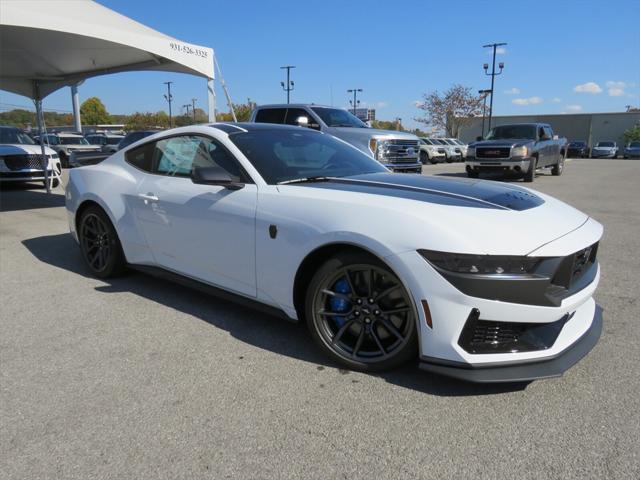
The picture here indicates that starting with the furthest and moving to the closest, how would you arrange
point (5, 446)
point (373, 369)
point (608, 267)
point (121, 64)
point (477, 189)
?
point (121, 64)
point (608, 267)
point (477, 189)
point (373, 369)
point (5, 446)

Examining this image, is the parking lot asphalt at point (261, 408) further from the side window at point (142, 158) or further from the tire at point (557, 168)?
the tire at point (557, 168)

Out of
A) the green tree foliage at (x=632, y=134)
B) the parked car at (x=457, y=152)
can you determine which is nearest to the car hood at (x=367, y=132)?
the parked car at (x=457, y=152)

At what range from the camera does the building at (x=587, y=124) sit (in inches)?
2318

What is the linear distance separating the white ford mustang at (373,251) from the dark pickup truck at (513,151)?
11907mm

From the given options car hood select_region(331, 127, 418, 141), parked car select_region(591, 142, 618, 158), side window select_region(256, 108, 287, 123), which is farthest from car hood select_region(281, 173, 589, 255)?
parked car select_region(591, 142, 618, 158)

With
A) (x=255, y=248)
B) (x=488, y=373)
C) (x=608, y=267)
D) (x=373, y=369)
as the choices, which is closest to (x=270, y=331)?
(x=255, y=248)

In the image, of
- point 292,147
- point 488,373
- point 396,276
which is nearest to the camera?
point 488,373

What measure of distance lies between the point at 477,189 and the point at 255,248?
1.50 meters

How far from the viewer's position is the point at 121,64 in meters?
11.2

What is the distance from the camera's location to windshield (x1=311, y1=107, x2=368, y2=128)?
10.9 meters

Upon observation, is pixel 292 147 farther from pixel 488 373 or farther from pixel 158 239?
pixel 488 373

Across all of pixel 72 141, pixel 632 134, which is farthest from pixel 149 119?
pixel 632 134

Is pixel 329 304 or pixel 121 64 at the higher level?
pixel 121 64

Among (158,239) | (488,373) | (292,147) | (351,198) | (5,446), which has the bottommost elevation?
(5,446)
